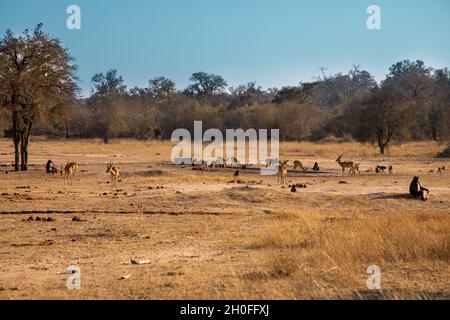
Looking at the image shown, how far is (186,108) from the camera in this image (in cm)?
8356

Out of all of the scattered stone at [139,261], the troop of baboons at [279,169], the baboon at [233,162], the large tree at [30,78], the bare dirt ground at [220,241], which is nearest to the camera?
the bare dirt ground at [220,241]

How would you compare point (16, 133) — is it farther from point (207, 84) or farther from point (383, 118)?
point (207, 84)

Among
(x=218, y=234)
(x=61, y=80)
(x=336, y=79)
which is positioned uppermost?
(x=336, y=79)

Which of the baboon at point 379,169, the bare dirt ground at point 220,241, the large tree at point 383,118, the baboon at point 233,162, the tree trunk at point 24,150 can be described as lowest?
the bare dirt ground at point 220,241

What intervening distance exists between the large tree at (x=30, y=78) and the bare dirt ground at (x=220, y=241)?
7025mm

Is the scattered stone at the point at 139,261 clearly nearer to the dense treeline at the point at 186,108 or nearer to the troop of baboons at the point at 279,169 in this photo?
the troop of baboons at the point at 279,169

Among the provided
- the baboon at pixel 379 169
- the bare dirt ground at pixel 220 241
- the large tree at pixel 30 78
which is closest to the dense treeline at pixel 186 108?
the large tree at pixel 30 78

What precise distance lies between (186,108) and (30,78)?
5162 cm

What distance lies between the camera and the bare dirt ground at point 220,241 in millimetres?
8578

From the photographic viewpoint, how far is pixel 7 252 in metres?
11.8

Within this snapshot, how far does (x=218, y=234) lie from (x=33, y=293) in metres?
6.15

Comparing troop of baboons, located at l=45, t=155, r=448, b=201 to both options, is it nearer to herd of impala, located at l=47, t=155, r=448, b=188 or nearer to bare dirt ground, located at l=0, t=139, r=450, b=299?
herd of impala, located at l=47, t=155, r=448, b=188
